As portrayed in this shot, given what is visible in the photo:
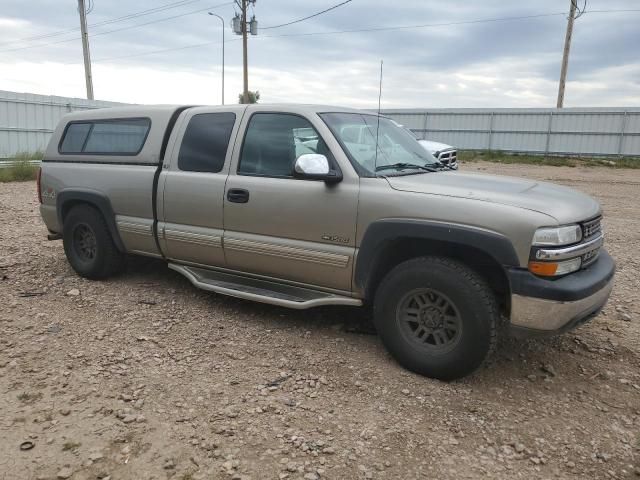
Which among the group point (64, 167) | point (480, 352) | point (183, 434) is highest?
point (64, 167)

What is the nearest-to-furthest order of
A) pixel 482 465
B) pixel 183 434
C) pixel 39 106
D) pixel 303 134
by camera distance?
pixel 482 465
pixel 183 434
pixel 303 134
pixel 39 106

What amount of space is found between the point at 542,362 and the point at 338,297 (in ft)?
5.02

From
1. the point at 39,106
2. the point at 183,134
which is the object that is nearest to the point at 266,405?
the point at 183,134

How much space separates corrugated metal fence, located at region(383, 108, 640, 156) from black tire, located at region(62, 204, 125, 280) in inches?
941

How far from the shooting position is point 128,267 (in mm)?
5930

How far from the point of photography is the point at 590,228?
11.1ft

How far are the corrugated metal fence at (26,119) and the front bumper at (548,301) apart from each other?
19.5 m

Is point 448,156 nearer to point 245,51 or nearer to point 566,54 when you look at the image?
point 566,54

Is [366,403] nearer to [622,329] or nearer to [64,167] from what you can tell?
[622,329]

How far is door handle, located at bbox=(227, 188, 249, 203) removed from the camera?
4.19 meters

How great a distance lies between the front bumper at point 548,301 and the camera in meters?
3.03

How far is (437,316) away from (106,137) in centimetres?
378

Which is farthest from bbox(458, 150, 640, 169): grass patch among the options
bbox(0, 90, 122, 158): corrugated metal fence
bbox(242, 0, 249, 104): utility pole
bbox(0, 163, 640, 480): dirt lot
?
bbox(0, 163, 640, 480): dirt lot

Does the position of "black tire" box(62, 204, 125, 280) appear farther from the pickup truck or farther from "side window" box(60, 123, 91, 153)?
"side window" box(60, 123, 91, 153)
